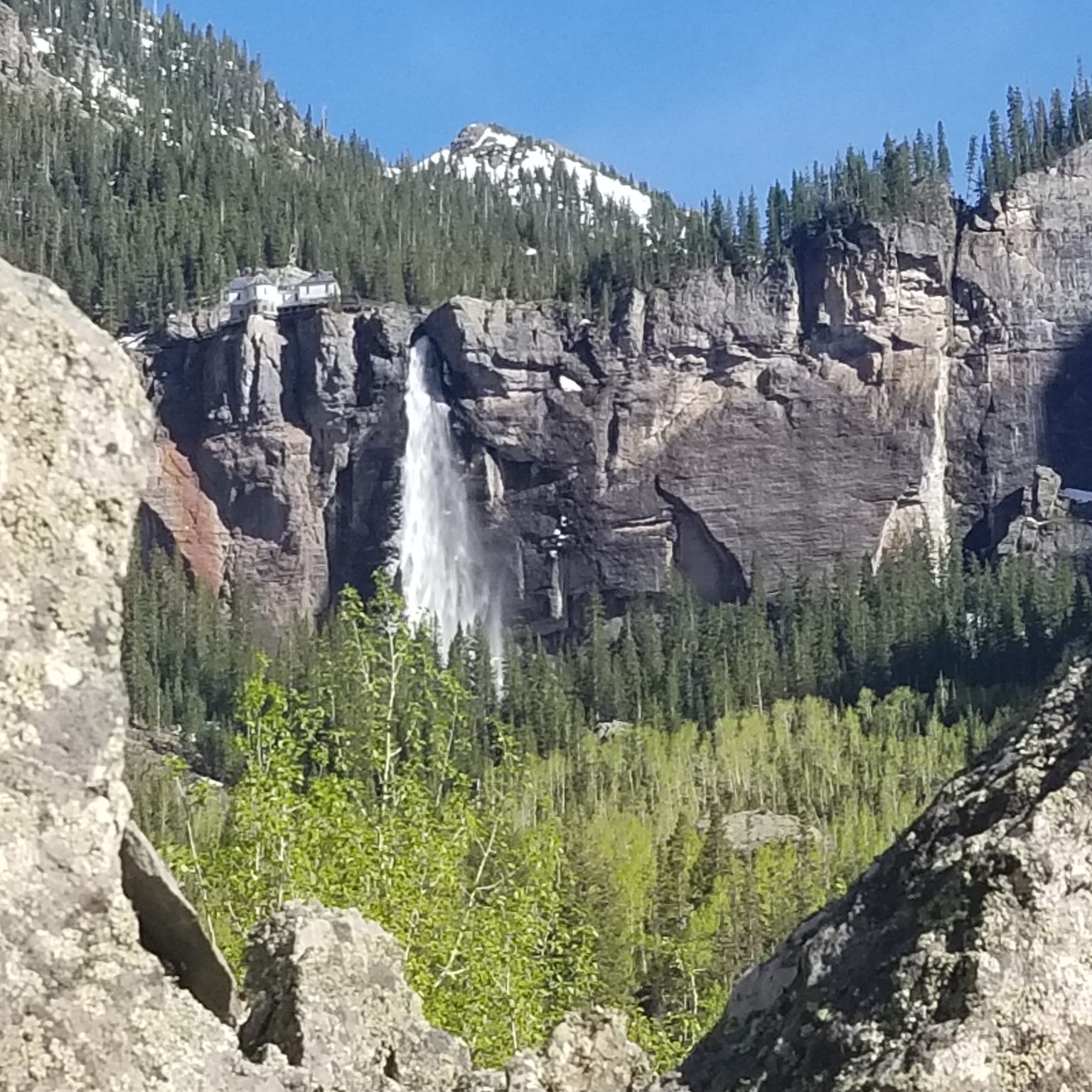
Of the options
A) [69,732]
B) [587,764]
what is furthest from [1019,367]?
[69,732]

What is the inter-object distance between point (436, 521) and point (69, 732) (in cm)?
13440

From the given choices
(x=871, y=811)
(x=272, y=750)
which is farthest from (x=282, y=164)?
(x=272, y=750)

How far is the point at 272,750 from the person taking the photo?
747 inches

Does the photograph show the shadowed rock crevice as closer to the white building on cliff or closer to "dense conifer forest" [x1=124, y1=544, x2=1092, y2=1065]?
"dense conifer forest" [x1=124, y1=544, x2=1092, y2=1065]

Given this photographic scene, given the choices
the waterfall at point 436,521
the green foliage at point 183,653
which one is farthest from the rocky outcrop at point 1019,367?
the green foliage at point 183,653

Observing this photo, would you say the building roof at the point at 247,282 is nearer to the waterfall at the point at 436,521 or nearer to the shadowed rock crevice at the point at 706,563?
the waterfall at the point at 436,521

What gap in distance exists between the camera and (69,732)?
13.7 ft

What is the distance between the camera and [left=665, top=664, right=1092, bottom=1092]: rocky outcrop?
4434 millimetres

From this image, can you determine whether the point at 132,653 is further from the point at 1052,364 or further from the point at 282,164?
the point at 282,164

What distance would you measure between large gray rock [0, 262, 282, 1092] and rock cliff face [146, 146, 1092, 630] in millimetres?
132680

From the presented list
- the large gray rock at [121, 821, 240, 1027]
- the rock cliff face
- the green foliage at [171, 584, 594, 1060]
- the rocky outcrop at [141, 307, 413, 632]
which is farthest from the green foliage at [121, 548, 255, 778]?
the large gray rock at [121, 821, 240, 1027]

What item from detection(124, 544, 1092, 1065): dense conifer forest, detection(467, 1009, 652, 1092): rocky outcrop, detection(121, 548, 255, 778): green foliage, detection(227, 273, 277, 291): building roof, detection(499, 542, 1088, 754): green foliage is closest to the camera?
detection(467, 1009, 652, 1092): rocky outcrop

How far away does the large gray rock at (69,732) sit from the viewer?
4.09m

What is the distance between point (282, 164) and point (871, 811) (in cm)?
12077
